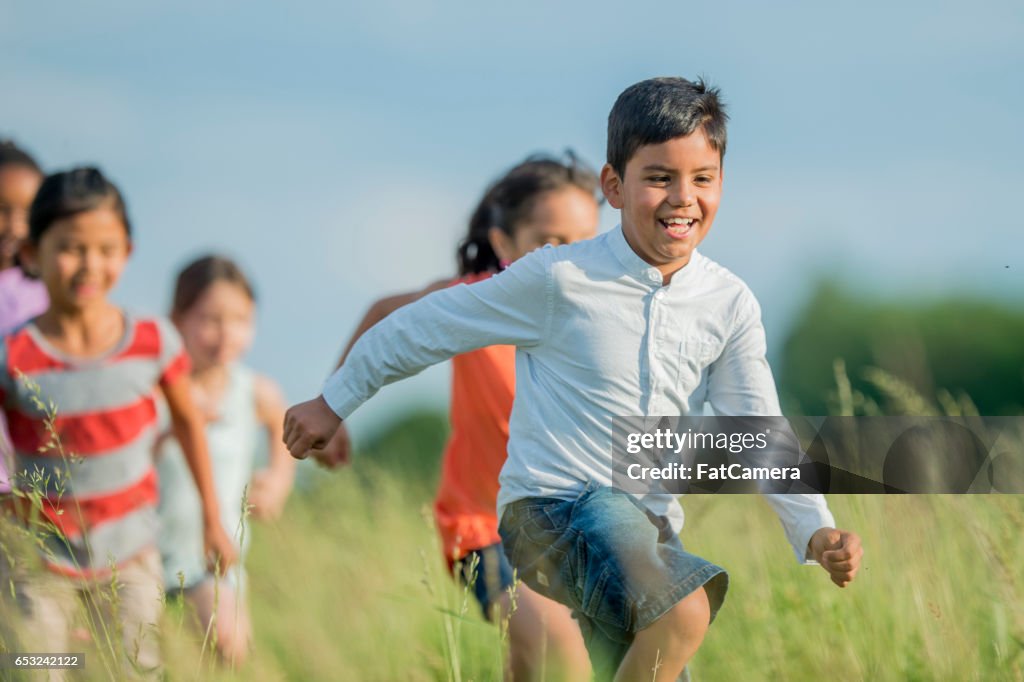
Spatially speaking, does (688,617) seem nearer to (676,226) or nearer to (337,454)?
(676,226)

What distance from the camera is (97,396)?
4574 mm

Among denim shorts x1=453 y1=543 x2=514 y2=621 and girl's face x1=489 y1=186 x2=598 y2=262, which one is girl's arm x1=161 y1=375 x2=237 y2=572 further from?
girl's face x1=489 y1=186 x2=598 y2=262

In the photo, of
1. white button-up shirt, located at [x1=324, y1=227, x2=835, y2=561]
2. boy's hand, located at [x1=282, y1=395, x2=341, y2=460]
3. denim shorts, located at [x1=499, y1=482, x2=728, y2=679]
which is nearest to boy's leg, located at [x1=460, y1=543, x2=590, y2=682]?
denim shorts, located at [x1=499, y1=482, x2=728, y2=679]

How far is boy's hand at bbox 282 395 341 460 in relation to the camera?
3.10m

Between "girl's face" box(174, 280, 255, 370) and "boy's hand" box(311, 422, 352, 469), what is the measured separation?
2.10m

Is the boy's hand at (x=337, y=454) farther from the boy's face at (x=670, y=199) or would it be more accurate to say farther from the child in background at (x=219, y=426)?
the boy's face at (x=670, y=199)

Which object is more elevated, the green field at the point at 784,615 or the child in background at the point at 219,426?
the child in background at the point at 219,426

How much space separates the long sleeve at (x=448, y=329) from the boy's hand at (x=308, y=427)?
0.03m

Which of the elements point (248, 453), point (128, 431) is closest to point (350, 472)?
point (248, 453)

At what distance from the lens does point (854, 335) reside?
32.3 m

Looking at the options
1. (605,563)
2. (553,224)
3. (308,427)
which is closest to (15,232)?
(553,224)

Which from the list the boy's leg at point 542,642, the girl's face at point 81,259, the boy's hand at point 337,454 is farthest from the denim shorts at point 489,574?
the girl's face at point 81,259

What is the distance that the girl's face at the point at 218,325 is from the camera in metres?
6.24

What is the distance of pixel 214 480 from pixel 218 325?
3.47 ft
